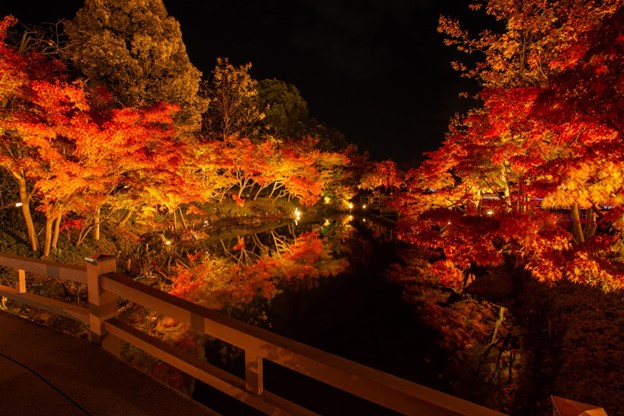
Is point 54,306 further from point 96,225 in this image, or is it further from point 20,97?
point 96,225

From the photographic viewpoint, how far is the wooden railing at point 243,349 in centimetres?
152

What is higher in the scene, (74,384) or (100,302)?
(100,302)

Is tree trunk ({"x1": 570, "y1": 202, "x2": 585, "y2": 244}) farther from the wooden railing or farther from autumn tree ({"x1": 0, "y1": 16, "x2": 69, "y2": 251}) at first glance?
autumn tree ({"x1": 0, "y1": 16, "x2": 69, "y2": 251})

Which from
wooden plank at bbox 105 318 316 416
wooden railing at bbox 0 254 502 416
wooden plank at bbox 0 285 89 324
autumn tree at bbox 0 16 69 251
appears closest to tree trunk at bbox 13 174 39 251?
autumn tree at bbox 0 16 69 251

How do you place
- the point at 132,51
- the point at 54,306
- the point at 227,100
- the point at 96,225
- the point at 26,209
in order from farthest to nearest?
the point at 227,100 → the point at 132,51 → the point at 96,225 → the point at 26,209 → the point at 54,306

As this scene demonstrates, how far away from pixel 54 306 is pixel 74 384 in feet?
3.92

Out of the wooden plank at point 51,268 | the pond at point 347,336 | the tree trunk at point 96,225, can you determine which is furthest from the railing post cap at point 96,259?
the tree trunk at point 96,225

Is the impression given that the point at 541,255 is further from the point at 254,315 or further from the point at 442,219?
the point at 254,315

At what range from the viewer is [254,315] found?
8805 mm

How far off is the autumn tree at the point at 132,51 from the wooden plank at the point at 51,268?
11.8 meters

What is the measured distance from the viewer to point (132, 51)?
46.2 feet

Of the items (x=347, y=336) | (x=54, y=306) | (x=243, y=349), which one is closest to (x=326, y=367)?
(x=243, y=349)

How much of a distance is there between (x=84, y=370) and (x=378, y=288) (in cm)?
911

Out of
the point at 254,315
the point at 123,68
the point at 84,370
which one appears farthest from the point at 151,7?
the point at 84,370
